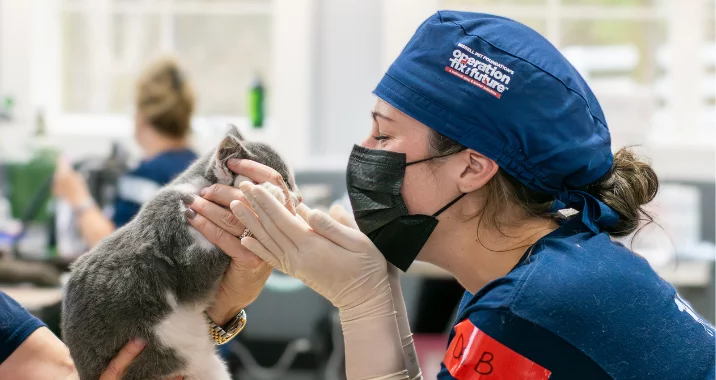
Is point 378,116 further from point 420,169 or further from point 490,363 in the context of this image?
point 490,363

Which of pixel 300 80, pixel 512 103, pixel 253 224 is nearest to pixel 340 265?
pixel 253 224

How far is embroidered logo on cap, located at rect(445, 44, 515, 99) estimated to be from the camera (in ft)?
3.87

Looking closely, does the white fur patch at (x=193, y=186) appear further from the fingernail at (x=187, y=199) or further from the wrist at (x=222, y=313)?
the wrist at (x=222, y=313)

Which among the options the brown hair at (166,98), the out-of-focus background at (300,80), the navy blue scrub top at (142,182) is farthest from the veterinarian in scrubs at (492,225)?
the out-of-focus background at (300,80)

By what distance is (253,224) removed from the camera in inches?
52.2

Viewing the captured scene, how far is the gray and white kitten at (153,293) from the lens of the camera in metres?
1.36

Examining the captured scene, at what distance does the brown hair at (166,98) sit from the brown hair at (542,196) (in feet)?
6.68

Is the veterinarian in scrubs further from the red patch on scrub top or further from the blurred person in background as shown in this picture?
the blurred person in background

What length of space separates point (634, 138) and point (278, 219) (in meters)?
2.71

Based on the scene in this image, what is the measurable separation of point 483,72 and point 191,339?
72 cm

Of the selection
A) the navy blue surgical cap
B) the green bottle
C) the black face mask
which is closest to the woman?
the green bottle

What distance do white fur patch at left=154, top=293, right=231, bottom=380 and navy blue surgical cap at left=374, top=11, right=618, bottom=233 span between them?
0.55 metres

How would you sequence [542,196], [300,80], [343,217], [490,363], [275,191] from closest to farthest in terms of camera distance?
[490,363], [542,196], [275,191], [343,217], [300,80]

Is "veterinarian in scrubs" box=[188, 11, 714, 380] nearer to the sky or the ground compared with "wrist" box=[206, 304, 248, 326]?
nearer to the sky
